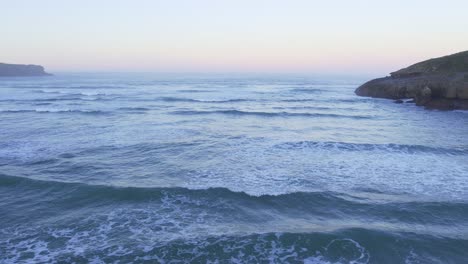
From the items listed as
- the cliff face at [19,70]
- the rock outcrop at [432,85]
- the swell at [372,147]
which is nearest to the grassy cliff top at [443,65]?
the rock outcrop at [432,85]

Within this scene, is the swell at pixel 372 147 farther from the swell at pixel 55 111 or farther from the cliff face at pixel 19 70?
the cliff face at pixel 19 70

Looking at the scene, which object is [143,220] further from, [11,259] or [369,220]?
[369,220]

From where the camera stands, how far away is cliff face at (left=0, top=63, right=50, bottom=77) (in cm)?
13400

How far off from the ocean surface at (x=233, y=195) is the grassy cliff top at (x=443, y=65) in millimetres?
A: 21205

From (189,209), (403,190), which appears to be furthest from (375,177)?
(189,209)

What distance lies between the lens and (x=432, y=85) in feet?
127

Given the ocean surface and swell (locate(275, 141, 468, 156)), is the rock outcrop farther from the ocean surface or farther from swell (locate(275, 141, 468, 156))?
swell (locate(275, 141, 468, 156))

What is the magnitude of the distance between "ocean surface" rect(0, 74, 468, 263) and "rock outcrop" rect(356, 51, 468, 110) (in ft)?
41.6

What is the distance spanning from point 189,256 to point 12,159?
13.1m

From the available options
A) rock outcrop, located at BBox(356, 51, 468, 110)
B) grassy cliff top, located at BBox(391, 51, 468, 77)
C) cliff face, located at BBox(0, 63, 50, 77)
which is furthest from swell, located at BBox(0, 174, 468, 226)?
cliff face, located at BBox(0, 63, 50, 77)

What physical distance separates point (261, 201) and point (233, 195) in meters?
1.13

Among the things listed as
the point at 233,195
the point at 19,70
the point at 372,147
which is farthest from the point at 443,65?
the point at 19,70

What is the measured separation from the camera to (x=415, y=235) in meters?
10.3

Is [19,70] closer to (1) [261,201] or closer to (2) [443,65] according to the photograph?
(2) [443,65]
